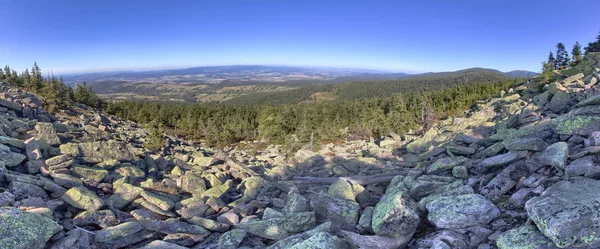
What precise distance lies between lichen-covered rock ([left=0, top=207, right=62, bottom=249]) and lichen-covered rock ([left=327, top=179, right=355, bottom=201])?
765 cm

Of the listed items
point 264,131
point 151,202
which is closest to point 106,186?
point 151,202

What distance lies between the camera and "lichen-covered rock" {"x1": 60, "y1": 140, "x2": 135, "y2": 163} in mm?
13109

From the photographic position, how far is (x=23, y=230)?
6375mm

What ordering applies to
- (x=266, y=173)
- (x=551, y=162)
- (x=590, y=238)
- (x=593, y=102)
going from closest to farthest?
(x=590, y=238) → (x=551, y=162) → (x=593, y=102) → (x=266, y=173)

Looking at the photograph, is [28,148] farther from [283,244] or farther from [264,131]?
[264,131]

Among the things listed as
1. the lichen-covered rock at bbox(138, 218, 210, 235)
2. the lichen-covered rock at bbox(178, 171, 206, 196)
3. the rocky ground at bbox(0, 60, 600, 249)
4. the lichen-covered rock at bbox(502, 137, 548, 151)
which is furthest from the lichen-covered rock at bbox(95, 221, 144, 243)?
→ the lichen-covered rock at bbox(502, 137, 548, 151)

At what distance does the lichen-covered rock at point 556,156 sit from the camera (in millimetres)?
7344

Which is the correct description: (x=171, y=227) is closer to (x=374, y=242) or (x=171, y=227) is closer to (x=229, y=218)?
(x=229, y=218)

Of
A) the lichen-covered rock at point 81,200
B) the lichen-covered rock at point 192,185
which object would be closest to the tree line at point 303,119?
the lichen-covered rock at point 192,185

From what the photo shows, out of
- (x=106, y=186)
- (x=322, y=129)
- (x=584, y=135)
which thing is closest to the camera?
(x=584, y=135)

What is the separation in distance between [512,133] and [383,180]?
523 centimetres

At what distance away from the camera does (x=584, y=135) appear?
855cm

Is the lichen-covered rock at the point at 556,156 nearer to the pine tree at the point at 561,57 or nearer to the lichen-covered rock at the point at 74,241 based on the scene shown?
the lichen-covered rock at the point at 74,241

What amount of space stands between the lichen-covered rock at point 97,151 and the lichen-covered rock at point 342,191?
33.1 feet
